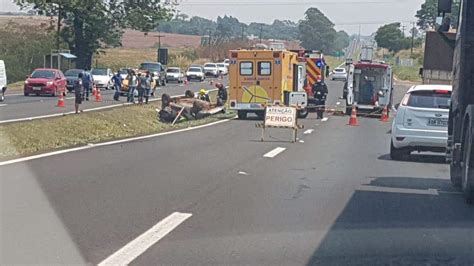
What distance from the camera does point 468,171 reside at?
13.2 metres

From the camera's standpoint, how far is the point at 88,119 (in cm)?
2906

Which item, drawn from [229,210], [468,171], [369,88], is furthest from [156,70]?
[229,210]

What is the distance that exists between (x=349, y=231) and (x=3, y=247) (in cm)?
393

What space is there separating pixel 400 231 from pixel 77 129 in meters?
16.8

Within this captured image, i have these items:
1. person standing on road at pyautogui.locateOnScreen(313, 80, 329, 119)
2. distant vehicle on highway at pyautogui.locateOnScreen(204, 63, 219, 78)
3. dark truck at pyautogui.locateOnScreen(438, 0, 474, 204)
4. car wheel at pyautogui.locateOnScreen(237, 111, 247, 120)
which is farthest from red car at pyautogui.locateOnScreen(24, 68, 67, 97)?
distant vehicle on highway at pyautogui.locateOnScreen(204, 63, 219, 78)

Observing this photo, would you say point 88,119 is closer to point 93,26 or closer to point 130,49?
point 93,26

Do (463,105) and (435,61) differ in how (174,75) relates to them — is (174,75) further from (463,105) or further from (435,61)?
(463,105)

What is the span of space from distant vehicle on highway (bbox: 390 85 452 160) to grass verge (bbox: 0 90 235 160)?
7.85m

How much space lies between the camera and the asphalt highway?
30.1 ft

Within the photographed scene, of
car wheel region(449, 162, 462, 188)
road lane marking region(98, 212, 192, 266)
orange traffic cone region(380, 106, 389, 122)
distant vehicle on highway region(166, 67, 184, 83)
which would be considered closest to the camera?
road lane marking region(98, 212, 192, 266)

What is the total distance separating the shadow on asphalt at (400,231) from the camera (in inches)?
359

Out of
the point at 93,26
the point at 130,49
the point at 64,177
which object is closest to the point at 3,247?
the point at 64,177

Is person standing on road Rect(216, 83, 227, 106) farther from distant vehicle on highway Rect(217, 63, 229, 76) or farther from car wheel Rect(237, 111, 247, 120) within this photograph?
distant vehicle on highway Rect(217, 63, 229, 76)

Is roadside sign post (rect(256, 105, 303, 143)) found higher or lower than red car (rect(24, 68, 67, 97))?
higher
